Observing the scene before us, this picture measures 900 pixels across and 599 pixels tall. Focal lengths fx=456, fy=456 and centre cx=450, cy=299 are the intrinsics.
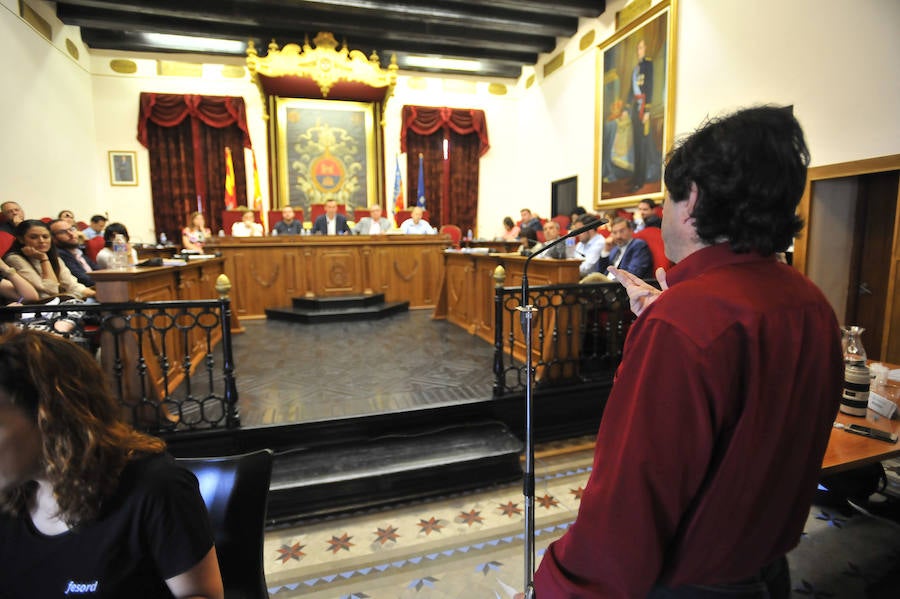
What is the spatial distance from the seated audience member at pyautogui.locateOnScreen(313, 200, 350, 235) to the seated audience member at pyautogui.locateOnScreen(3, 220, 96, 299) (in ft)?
12.5

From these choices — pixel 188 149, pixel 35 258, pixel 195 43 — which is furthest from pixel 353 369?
pixel 195 43

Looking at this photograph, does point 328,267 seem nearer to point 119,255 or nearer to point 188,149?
point 119,255

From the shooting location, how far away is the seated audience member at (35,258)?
338 centimetres

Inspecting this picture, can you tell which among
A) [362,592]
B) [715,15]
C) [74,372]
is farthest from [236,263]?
[715,15]

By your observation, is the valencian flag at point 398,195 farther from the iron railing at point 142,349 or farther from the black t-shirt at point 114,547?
the black t-shirt at point 114,547

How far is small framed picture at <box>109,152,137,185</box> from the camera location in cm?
884

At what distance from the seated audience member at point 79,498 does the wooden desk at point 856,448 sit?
165 cm

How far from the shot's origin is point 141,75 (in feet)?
29.0

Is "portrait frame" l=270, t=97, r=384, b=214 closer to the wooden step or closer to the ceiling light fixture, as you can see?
the ceiling light fixture

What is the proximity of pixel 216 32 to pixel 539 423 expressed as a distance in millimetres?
8783

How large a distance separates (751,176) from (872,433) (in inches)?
58.3

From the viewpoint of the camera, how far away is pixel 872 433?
5.16ft

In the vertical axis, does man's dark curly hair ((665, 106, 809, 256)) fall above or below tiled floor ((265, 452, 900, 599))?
above

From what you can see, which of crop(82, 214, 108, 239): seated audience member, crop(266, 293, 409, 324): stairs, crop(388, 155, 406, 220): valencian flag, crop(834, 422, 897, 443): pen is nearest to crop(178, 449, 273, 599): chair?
crop(834, 422, 897, 443): pen
